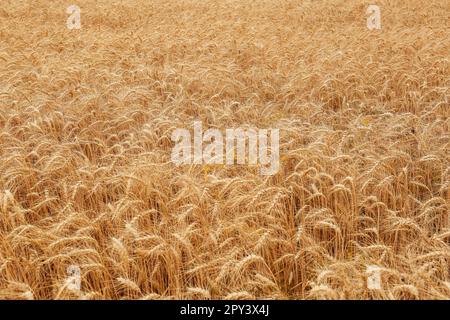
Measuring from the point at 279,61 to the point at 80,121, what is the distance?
133 inches

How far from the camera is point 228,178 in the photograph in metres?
3.17

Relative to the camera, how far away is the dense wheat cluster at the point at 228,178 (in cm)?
260

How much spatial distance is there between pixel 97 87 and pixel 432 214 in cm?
421

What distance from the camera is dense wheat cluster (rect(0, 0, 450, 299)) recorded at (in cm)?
260

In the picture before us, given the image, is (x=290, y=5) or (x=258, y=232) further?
(x=290, y=5)

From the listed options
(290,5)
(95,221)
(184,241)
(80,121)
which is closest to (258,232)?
(184,241)

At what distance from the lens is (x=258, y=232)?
9.36 feet
